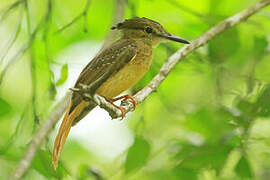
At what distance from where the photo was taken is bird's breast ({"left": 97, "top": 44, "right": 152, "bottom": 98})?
3.73m

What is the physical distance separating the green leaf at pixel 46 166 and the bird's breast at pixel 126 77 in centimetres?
89

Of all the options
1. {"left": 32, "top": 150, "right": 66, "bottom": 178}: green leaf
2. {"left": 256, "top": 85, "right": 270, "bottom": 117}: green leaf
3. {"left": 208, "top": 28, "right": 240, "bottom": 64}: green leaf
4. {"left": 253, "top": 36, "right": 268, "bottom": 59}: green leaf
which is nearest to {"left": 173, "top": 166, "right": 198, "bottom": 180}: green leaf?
{"left": 256, "top": 85, "right": 270, "bottom": 117}: green leaf

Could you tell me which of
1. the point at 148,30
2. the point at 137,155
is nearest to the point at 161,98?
the point at 148,30

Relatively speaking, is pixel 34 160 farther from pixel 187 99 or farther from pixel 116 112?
pixel 187 99

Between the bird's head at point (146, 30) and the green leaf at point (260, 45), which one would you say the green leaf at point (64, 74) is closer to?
the bird's head at point (146, 30)

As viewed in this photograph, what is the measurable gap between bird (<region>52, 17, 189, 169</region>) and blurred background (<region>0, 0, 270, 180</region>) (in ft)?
0.66

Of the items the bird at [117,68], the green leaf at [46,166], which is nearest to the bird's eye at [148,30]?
the bird at [117,68]

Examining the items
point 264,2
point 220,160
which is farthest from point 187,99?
point 220,160

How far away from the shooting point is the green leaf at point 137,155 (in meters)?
3.50

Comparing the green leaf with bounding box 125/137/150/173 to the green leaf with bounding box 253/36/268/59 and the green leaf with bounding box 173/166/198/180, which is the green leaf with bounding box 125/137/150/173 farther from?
the green leaf with bounding box 253/36/268/59

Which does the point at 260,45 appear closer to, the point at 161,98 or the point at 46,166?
the point at 161,98

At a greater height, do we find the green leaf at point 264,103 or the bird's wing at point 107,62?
the green leaf at point 264,103

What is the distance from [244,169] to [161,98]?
4.57ft

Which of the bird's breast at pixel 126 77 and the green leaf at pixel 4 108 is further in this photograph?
the bird's breast at pixel 126 77
